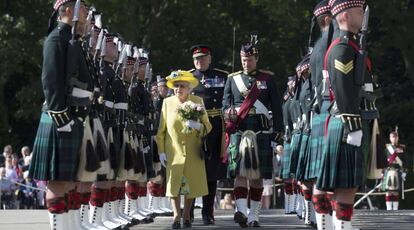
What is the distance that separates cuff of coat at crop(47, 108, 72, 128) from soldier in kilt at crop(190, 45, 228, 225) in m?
4.27

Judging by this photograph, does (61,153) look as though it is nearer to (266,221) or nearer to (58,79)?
(58,79)

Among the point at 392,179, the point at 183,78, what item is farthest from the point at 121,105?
the point at 392,179

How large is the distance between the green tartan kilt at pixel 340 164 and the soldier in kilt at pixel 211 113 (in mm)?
4688

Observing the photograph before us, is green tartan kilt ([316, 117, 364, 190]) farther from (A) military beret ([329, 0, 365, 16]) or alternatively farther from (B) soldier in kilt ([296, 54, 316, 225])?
(B) soldier in kilt ([296, 54, 316, 225])

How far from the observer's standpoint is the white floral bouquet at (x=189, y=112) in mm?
13172

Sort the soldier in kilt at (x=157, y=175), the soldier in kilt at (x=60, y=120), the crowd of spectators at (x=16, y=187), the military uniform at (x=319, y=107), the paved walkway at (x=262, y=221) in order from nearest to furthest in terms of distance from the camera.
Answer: the military uniform at (x=319, y=107)
the soldier in kilt at (x=60, y=120)
the paved walkway at (x=262, y=221)
the soldier in kilt at (x=157, y=175)
the crowd of spectators at (x=16, y=187)

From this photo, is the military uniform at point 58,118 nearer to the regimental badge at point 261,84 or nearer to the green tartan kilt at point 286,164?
the regimental badge at point 261,84

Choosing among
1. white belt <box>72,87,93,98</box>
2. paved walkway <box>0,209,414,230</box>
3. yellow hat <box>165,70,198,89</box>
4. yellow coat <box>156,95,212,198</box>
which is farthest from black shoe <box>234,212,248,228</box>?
white belt <box>72,87,93,98</box>

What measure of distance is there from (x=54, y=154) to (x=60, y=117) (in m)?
0.31

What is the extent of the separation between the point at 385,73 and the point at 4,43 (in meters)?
11.9

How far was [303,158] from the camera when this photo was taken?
41.4ft

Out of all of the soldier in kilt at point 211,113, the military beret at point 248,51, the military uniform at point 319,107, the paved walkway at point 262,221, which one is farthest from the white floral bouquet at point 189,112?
the military uniform at point 319,107

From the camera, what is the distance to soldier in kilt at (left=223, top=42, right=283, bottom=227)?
45.1 ft

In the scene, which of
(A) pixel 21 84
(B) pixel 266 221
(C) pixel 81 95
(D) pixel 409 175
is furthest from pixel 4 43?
(C) pixel 81 95
